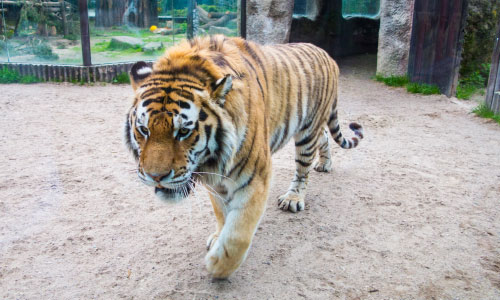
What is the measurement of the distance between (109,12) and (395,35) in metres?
5.73

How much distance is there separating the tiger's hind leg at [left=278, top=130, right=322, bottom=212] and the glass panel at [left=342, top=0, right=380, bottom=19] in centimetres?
884

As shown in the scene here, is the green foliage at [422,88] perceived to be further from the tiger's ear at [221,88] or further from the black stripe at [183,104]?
the black stripe at [183,104]

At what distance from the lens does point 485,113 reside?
663 centimetres

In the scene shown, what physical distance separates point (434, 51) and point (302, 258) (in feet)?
21.1

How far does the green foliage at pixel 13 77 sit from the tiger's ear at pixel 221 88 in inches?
297

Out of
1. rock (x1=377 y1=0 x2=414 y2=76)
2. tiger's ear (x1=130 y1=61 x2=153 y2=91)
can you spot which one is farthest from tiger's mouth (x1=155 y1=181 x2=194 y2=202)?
rock (x1=377 y1=0 x2=414 y2=76)

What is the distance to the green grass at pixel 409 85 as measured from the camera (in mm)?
7902

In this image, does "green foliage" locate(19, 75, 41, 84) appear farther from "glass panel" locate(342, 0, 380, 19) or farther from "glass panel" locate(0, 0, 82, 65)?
"glass panel" locate(342, 0, 380, 19)

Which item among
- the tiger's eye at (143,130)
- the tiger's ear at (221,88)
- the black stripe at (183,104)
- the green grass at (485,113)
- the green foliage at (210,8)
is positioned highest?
the green foliage at (210,8)

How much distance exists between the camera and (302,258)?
9.66ft

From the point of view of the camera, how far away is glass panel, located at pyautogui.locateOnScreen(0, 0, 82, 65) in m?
8.40

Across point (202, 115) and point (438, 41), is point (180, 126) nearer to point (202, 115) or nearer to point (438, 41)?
point (202, 115)

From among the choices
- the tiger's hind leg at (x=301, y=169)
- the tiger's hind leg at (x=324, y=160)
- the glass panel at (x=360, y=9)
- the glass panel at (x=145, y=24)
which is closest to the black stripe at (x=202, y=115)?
the tiger's hind leg at (x=301, y=169)

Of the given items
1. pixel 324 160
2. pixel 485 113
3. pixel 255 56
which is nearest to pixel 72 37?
pixel 324 160
